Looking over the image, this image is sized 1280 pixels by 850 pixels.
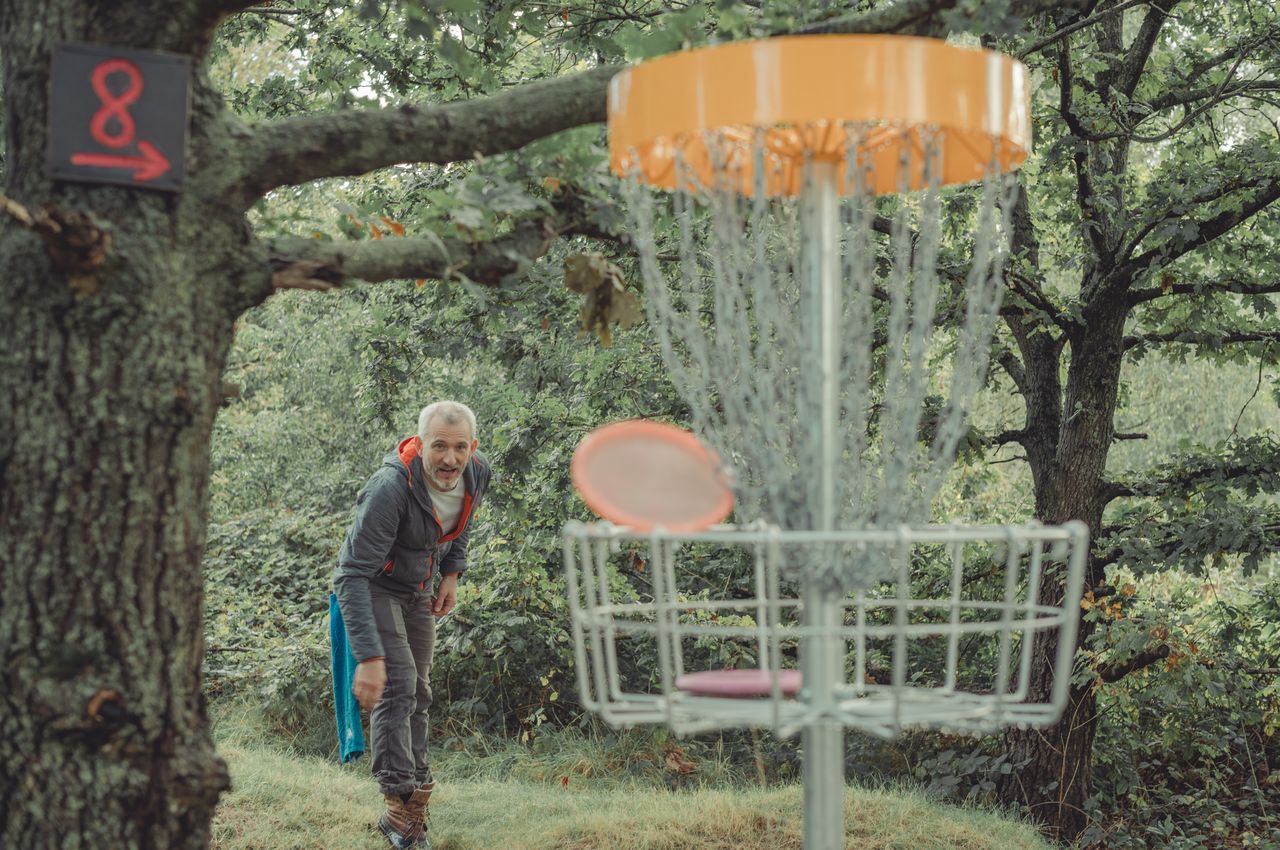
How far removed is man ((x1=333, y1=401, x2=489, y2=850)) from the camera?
466cm

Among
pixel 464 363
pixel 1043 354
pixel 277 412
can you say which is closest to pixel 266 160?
pixel 1043 354

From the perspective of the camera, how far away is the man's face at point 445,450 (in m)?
4.73

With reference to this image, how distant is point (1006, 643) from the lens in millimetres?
2092

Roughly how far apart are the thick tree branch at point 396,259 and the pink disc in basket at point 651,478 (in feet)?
3.07

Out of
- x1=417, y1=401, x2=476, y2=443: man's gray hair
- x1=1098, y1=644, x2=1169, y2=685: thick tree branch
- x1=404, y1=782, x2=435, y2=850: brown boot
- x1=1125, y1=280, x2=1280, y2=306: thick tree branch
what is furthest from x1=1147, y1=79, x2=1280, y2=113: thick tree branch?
x1=404, y1=782, x2=435, y2=850: brown boot

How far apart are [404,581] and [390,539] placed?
0.27m

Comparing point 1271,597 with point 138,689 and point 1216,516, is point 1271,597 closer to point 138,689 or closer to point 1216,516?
point 1216,516

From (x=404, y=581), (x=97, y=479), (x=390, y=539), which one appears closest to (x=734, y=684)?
(x=97, y=479)

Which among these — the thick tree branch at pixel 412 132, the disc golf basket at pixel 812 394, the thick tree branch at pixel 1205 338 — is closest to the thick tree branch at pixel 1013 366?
the thick tree branch at pixel 1205 338

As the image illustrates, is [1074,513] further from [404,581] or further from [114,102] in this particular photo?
[114,102]

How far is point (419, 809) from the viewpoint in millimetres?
5043

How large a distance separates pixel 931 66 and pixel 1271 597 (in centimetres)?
603

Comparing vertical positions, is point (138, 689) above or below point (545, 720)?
above

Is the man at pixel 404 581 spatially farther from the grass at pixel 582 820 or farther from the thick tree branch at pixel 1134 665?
the thick tree branch at pixel 1134 665
